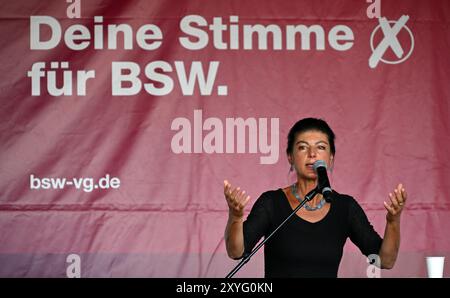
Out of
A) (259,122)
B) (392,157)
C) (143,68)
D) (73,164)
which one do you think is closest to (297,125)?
(259,122)

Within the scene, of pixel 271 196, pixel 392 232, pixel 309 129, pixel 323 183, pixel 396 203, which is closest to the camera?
pixel 323 183

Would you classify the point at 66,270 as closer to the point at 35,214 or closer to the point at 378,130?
the point at 35,214

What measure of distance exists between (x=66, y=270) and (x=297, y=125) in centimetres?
135

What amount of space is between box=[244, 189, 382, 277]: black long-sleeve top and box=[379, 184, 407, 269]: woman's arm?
0.05m

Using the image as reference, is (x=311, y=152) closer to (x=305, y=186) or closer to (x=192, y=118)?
(x=305, y=186)

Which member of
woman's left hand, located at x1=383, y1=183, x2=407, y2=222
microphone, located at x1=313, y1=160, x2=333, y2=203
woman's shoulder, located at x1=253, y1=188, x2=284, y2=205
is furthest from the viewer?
woman's shoulder, located at x1=253, y1=188, x2=284, y2=205

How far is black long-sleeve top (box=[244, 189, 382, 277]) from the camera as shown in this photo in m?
3.67

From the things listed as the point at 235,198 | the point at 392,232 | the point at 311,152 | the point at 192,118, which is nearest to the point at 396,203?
the point at 392,232

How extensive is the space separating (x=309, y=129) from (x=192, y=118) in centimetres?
58

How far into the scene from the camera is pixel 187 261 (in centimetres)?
404

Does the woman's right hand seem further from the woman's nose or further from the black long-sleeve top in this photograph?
the woman's nose

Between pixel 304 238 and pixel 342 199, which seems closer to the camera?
pixel 304 238

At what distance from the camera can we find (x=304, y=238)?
12.0 ft

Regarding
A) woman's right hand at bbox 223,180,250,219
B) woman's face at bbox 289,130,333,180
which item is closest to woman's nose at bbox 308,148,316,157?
woman's face at bbox 289,130,333,180
